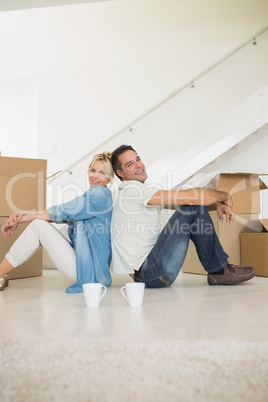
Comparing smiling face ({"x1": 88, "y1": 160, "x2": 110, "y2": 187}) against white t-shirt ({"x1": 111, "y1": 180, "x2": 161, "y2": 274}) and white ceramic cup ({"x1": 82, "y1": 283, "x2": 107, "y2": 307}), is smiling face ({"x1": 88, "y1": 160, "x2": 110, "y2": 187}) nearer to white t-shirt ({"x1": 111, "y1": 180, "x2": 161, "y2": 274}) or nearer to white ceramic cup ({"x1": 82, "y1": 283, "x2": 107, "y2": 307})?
white t-shirt ({"x1": 111, "y1": 180, "x2": 161, "y2": 274})

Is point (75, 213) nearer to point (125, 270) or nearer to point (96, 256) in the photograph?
point (96, 256)

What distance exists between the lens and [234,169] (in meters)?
4.69

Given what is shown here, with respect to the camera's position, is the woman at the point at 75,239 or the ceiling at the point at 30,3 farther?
the ceiling at the point at 30,3

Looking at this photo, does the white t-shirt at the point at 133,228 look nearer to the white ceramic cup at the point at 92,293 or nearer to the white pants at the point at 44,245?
the white pants at the point at 44,245

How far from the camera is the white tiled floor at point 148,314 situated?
1248 mm

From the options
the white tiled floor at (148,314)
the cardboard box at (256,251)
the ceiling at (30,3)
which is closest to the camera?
the white tiled floor at (148,314)

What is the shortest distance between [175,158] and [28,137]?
6.98 feet

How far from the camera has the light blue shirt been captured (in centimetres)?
217

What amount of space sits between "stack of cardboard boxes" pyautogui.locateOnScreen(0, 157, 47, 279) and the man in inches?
36.7

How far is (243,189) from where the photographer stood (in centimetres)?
324

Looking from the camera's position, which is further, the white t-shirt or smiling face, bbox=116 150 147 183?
smiling face, bbox=116 150 147 183

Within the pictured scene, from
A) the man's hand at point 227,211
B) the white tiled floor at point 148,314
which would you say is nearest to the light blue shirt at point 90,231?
the white tiled floor at point 148,314

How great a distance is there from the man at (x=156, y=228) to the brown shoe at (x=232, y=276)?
0.29 ft

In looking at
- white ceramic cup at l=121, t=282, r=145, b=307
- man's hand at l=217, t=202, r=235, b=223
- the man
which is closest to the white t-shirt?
the man
